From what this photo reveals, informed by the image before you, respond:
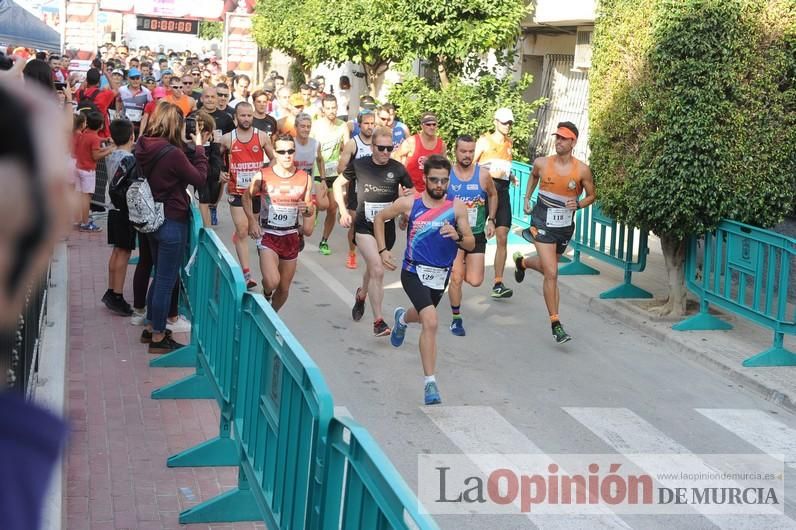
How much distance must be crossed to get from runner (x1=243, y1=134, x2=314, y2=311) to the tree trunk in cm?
403

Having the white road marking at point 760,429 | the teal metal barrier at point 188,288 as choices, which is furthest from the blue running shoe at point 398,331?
Result: the white road marking at point 760,429

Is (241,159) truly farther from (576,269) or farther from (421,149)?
(576,269)

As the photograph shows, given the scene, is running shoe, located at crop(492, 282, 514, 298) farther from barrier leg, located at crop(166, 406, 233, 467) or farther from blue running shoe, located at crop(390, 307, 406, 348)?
barrier leg, located at crop(166, 406, 233, 467)

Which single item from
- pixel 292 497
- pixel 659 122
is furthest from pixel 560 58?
pixel 292 497

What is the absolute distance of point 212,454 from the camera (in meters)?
7.26

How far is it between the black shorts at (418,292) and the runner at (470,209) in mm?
1913

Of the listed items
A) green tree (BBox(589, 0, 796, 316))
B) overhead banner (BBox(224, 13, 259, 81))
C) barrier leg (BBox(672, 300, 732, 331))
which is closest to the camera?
green tree (BBox(589, 0, 796, 316))

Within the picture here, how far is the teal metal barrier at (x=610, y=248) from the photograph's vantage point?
13414 millimetres

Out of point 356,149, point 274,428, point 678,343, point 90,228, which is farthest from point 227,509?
point 90,228

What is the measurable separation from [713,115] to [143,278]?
5490mm

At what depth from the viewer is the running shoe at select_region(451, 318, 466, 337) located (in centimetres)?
1148

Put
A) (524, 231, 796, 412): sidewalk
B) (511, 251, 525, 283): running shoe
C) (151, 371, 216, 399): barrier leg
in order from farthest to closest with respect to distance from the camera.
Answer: (511, 251, 525, 283): running shoe
(524, 231, 796, 412): sidewalk
(151, 371, 216, 399): barrier leg

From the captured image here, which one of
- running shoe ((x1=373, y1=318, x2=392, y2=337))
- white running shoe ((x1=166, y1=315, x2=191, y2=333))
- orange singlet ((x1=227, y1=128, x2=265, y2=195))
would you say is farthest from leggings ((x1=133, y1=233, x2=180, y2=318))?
orange singlet ((x1=227, y1=128, x2=265, y2=195))

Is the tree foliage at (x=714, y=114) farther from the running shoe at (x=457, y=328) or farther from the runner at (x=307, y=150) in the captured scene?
the runner at (x=307, y=150)
